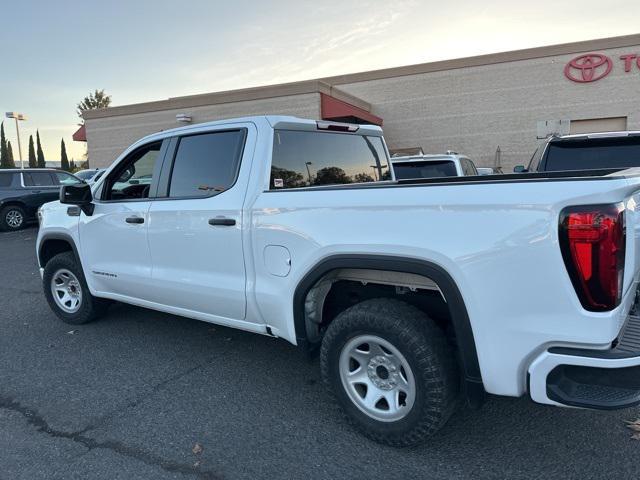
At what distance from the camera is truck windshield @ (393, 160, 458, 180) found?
7770mm

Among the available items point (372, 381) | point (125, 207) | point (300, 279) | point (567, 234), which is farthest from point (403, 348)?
point (125, 207)

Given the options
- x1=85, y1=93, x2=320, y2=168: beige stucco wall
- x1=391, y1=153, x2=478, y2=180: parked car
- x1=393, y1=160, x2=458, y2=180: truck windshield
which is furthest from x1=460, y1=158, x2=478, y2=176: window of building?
x1=85, y1=93, x2=320, y2=168: beige stucco wall

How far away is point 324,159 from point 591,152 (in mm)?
3629

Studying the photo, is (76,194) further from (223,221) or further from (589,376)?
(589,376)

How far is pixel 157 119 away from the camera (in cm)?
2303

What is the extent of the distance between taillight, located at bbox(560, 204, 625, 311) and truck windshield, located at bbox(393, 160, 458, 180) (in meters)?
5.68

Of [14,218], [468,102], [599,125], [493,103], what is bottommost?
[14,218]

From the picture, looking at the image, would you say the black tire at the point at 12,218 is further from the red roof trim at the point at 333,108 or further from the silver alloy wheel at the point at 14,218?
the red roof trim at the point at 333,108

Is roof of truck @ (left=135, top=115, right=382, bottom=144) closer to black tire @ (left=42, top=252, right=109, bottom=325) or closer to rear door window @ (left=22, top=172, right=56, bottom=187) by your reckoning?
black tire @ (left=42, top=252, right=109, bottom=325)

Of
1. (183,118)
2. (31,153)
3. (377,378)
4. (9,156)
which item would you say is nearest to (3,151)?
(9,156)

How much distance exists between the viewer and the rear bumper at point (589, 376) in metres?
2.17

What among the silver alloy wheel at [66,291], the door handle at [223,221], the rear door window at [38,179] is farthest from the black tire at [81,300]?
the rear door window at [38,179]

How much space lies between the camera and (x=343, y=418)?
3107mm

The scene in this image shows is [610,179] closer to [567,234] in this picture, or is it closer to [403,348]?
[567,234]
